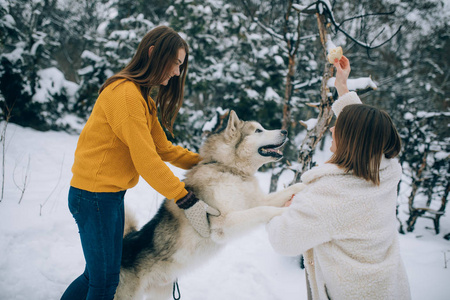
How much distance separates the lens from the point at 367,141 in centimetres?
140

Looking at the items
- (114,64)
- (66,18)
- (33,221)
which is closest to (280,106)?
(114,64)

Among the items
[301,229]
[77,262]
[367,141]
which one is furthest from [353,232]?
[77,262]

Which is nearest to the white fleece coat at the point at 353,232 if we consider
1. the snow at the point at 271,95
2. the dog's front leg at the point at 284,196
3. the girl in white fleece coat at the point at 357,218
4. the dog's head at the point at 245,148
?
the girl in white fleece coat at the point at 357,218

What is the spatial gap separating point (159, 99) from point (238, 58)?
7.47m

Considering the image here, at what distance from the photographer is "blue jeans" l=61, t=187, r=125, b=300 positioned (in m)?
1.62

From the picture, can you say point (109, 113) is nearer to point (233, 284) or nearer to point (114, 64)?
point (233, 284)

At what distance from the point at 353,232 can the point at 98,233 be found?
1.65 metres

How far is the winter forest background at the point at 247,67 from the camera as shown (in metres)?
4.88

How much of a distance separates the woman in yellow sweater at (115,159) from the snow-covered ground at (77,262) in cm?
105

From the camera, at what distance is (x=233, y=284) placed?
10.7ft

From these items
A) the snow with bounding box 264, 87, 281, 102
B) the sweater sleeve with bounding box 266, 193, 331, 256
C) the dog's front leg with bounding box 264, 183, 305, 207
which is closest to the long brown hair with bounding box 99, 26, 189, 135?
→ the sweater sleeve with bounding box 266, 193, 331, 256

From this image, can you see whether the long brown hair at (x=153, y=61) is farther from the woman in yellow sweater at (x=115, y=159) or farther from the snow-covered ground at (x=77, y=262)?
the snow-covered ground at (x=77, y=262)

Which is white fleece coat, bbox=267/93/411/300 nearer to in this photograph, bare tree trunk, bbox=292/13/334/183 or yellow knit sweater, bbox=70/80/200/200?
yellow knit sweater, bbox=70/80/200/200

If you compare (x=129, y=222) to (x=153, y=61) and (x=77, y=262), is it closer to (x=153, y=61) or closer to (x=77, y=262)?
(x=77, y=262)
